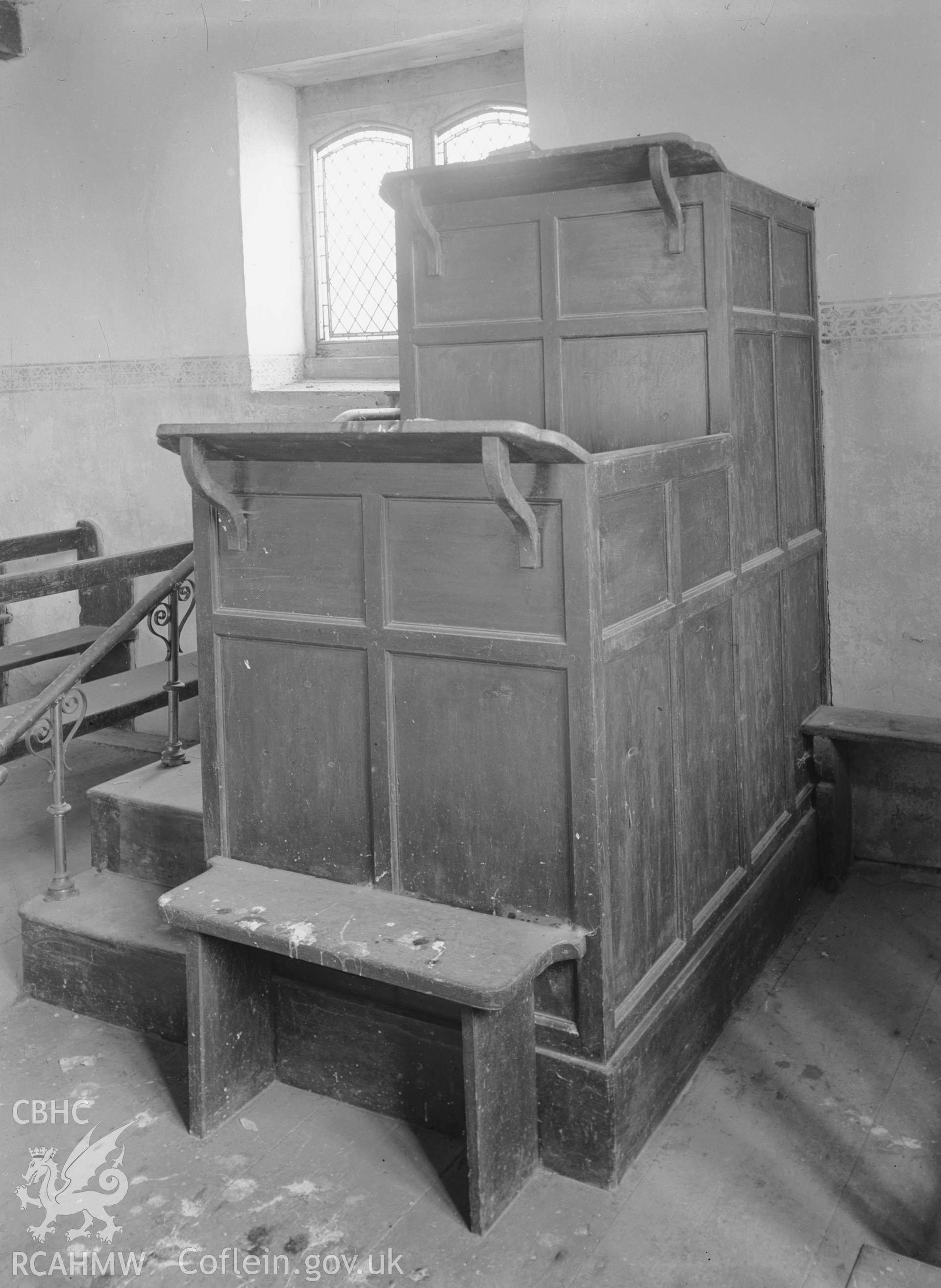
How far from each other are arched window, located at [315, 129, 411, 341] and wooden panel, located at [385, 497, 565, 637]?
288 centimetres

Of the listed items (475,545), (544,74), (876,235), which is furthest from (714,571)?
(544,74)

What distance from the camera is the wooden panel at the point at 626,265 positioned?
3.50 metres

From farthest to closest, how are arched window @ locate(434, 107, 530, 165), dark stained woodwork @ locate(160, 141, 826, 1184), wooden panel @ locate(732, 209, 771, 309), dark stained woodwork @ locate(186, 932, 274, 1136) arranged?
arched window @ locate(434, 107, 530, 165)
wooden panel @ locate(732, 209, 771, 309)
dark stained woodwork @ locate(186, 932, 274, 1136)
dark stained woodwork @ locate(160, 141, 826, 1184)

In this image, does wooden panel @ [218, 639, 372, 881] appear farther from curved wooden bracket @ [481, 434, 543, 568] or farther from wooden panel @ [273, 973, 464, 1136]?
curved wooden bracket @ [481, 434, 543, 568]

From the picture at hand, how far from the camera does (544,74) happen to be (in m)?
4.66

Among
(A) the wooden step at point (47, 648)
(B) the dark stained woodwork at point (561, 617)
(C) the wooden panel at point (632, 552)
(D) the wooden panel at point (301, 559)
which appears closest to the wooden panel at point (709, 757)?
(B) the dark stained woodwork at point (561, 617)

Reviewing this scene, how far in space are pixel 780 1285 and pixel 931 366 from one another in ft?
9.60

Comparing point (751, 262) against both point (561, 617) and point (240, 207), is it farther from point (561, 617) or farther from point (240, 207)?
point (240, 207)

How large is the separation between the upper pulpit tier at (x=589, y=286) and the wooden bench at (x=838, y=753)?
127 cm

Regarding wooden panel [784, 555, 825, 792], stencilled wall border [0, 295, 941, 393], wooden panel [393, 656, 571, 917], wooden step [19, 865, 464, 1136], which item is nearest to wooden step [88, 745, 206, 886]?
wooden step [19, 865, 464, 1136]

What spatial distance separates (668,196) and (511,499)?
1.27 meters

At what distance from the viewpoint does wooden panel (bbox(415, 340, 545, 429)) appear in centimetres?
380

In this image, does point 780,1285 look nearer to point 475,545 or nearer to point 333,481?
point 475,545

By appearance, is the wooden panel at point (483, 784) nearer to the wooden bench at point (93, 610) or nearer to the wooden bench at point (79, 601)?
the wooden bench at point (93, 610)
